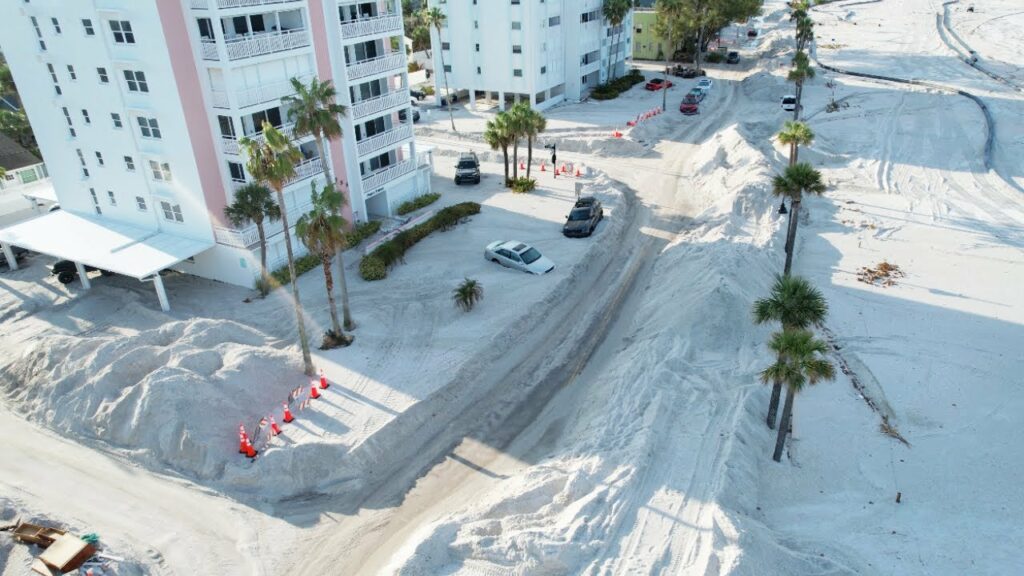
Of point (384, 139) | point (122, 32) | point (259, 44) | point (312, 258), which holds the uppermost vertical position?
point (122, 32)

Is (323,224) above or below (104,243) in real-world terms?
above

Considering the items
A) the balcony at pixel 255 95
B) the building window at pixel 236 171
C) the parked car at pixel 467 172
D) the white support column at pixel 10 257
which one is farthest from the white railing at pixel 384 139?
the white support column at pixel 10 257

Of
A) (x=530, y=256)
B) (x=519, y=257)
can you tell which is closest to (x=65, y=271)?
(x=519, y=257)

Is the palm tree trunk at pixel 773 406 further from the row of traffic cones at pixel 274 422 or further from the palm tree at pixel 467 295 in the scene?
the row of traffic cones at pixel 274 422

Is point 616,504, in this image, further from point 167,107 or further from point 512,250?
point 167,107

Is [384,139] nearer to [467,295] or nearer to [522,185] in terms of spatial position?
[522,185]

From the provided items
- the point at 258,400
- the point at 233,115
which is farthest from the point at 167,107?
the point at 258,400

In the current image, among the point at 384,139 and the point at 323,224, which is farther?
the point at 384,139
